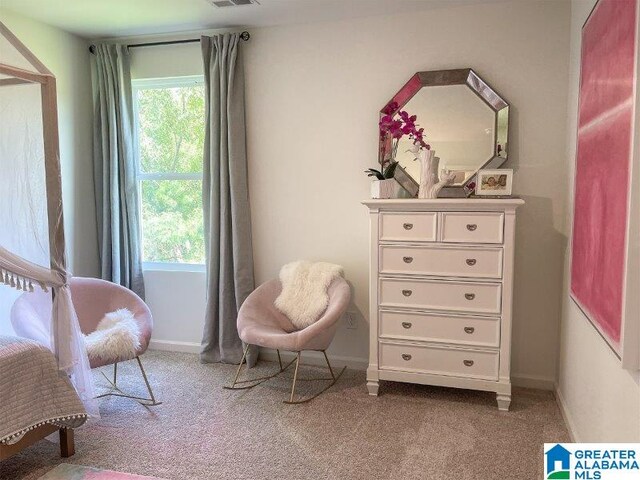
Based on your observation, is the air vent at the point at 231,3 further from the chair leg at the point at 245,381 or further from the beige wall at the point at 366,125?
the chair leg at the point at 245,381

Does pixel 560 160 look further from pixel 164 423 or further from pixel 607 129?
pixel 164 423

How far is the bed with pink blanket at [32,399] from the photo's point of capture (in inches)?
91.9

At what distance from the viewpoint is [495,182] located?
324 cm

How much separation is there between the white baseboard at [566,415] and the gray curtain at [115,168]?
323cm

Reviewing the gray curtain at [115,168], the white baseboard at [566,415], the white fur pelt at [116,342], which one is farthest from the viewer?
the gray curtain at [115,168]

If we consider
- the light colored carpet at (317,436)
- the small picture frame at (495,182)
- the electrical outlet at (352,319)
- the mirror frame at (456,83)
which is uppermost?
the mirror frame at (456,83)

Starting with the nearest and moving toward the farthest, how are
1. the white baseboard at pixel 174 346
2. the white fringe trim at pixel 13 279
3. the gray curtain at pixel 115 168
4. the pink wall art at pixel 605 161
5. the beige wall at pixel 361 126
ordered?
the pink wall art at pixel 605 161 < the white fringe trim at pixel 13 279 < the beige wall at pixel 361 126 < the gray curtain at pixel 115 168 < the white baseboard at pixel 174 346

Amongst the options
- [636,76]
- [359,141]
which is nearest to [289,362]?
[359,141]

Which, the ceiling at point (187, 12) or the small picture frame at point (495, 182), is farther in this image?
the ceiling at point (187, 12)

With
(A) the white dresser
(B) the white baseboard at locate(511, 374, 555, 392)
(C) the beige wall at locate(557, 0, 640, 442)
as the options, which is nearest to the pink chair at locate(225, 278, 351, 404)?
(A) the white dresser

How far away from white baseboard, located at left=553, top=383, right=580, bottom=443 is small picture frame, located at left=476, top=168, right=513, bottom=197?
4.27 ft

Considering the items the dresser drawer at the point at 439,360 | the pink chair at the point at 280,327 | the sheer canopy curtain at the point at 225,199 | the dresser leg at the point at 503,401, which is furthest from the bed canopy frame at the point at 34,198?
the dresser leg at the point at 503,401

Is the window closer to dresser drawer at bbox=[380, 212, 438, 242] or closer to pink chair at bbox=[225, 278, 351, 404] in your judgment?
pink chair at bbox=[225, 278, 351, 404]

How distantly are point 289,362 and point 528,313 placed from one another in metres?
1.79
